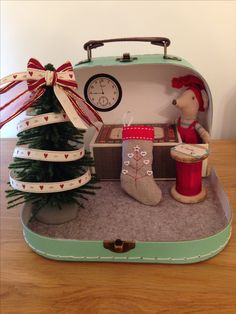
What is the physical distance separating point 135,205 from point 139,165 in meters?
0.07

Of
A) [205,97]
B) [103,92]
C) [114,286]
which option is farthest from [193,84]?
[114,286]

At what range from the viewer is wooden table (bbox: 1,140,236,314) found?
39 cm

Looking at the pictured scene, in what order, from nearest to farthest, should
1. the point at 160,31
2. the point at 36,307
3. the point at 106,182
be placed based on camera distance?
the point at 36,307
the point at 106,182
the point at 160,31

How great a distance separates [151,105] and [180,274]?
397 mm

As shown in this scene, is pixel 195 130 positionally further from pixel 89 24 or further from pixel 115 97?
pixel 89 24

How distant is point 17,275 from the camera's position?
447 mm

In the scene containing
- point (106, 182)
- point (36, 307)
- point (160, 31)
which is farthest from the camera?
point (160, 31)

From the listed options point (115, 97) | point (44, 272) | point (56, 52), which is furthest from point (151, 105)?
point (44, 272)

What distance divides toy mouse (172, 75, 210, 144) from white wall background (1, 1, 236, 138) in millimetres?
195

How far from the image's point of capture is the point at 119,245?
44 centimetres

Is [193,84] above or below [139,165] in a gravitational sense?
above

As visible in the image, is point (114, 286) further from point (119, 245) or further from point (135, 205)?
point (135, 205)

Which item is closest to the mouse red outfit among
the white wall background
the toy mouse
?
the toy mouse

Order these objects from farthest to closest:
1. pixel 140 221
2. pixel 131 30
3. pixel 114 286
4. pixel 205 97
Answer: pixel 131 30
pixel 205 97
pixel 140 221
pixel 114 286
